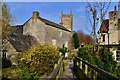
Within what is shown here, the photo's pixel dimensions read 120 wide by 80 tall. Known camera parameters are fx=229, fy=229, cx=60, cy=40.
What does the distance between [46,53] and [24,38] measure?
2417 centimetres

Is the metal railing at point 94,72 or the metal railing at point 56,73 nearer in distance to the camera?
the metal railing at point 56,73

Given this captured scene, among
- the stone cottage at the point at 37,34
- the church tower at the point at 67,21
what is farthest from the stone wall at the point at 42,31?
the church tower at the point at 67,21

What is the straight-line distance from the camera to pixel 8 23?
3030cm

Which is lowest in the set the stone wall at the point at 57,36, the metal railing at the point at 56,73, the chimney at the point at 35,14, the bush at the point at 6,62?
the bush at the point at 6,62

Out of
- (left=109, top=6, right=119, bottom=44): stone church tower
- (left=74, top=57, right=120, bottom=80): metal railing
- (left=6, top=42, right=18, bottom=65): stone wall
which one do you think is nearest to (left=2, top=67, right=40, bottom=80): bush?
(left=74, top=57, right=120, bottom=80): metal railing

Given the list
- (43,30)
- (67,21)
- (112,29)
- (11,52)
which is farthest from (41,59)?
(67,21)

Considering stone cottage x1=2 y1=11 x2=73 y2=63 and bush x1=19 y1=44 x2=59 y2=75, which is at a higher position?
stone cottage x1=2 y1=11 x2=73 y2=63

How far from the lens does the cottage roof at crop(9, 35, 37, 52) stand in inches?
1470

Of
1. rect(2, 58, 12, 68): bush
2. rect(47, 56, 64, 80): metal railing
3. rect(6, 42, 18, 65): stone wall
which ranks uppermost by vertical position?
rect(47, 56, 64, 80): metal railing

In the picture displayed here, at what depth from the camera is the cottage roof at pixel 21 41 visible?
37347mm

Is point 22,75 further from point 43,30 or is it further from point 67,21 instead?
point 67,21

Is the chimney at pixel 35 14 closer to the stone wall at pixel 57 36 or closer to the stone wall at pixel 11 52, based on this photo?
the stone wall at pixel 57 36

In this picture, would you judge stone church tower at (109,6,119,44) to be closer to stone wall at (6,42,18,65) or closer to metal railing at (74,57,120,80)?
stone wall at (6,42,18,65)

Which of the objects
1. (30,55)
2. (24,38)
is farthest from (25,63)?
(24,38)
